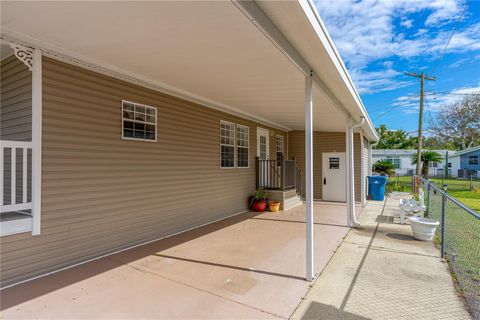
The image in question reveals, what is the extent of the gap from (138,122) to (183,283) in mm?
2897

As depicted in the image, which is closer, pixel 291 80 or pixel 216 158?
pixel 291 80

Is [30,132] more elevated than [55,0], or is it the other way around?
[55,0]

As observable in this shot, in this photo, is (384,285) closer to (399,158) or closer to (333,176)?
(333,176)

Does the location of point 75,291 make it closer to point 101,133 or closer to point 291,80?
point 101,133

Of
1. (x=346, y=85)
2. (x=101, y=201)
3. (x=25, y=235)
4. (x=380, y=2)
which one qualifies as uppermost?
(x=380, y=2)

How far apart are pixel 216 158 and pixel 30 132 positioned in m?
4.09

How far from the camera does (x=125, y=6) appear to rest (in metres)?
2.52

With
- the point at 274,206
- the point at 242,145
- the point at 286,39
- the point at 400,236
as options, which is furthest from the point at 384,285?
the point at 242,145

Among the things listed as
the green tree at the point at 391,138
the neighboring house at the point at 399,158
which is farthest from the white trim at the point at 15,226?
the green tree at the point at 391,138

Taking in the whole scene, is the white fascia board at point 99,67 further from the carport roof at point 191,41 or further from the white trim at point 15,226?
the white trim at point 15,226

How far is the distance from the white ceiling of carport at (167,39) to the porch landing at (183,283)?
2827 mm

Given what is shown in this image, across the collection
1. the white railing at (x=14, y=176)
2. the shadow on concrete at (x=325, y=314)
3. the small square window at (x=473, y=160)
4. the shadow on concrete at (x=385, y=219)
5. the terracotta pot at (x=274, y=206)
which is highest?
the small square window at (x=473, y=160)

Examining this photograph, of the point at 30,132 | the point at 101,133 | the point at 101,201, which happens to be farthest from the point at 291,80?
the point at 30,132

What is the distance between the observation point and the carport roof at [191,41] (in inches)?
99.9
